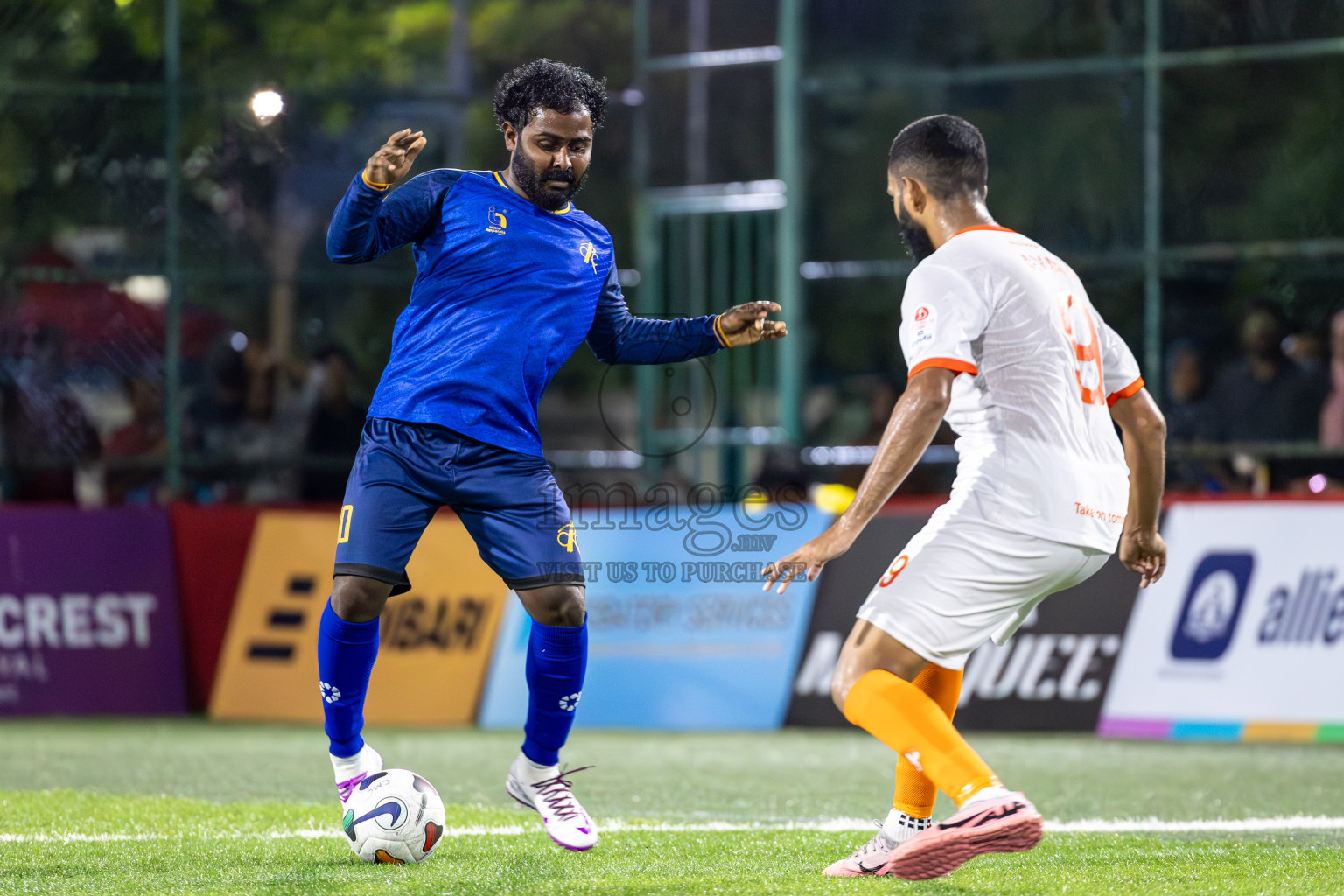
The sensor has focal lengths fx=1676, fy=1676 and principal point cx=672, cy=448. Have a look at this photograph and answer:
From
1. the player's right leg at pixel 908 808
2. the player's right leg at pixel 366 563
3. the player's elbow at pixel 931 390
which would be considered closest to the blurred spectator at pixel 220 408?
the player's right leg at pixel 366 563

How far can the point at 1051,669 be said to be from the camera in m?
8.89

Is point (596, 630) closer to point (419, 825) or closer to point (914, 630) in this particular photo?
point (419, 825)

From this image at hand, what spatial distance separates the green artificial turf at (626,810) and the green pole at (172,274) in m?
2.42

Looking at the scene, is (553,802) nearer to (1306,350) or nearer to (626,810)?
(626,810)

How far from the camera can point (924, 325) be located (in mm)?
4340

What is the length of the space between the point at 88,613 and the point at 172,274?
274cm

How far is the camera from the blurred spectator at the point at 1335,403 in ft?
32.5

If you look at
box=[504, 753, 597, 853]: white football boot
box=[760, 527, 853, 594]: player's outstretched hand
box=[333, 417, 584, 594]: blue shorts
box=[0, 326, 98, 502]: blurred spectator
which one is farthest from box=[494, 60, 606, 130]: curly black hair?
box=[0, 326, 98, 502]: blurred spectator

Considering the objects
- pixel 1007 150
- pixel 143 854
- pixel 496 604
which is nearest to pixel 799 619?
pixel 496 604

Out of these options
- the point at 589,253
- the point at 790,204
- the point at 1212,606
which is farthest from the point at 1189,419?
the point at 589,253

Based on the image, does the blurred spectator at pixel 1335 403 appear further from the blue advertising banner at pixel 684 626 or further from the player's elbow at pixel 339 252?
the player's elbow at pixel 339 252

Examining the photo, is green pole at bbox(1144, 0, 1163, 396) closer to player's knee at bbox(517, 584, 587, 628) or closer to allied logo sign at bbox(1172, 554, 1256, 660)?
allied logo sign at bbox(1172, 554, 1256, 660)

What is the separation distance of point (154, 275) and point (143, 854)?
7.24m

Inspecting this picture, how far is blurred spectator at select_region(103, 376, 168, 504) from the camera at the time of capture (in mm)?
11633
